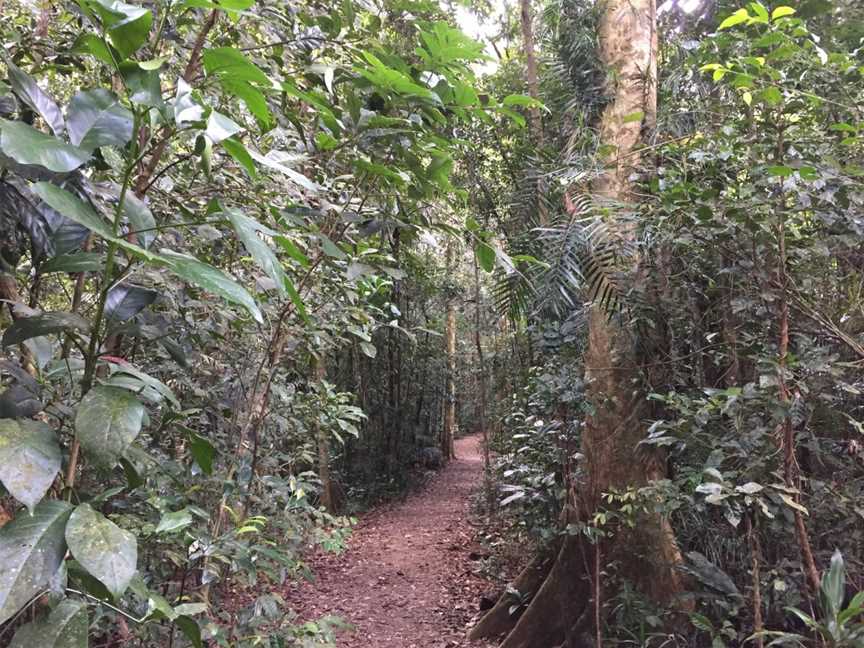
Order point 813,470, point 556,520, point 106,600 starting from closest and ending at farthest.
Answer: point 106,600 < point 813,470 < point 556,520

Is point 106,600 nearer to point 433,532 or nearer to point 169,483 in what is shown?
point 169,483

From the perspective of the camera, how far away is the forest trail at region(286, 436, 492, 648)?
4.71 m

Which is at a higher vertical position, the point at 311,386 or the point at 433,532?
the point at 311,386

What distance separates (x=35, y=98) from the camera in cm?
87

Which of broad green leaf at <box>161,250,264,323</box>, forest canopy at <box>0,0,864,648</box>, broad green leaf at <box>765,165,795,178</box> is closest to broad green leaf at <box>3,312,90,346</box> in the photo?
forest canopy at <box>0,0,864,648</box>

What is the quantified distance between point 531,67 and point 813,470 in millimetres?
5870

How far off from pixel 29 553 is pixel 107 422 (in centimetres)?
17

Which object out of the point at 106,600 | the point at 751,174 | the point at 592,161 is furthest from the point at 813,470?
the point at 106,600

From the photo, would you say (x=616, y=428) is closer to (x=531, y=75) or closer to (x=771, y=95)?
(x=771, y=95)

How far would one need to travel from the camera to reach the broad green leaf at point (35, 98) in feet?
2.78

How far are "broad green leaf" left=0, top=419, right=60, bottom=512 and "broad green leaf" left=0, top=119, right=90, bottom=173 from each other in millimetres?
338

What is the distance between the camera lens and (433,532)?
7832mm

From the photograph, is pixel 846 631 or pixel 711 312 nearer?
pixel 846 631

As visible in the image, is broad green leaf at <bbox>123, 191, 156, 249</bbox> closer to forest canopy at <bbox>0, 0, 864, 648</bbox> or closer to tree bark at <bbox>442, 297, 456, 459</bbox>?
forest canopy at <bbox>0, 0, 864, 648</bbox>
